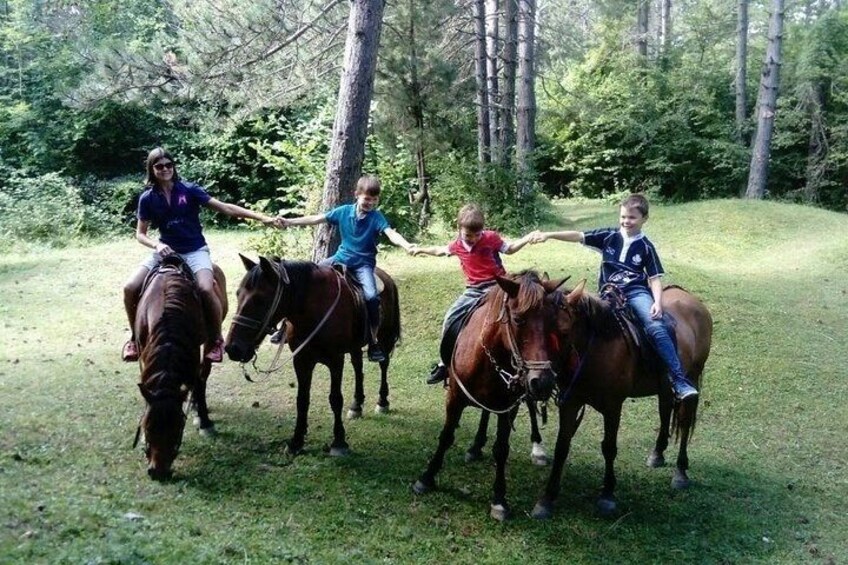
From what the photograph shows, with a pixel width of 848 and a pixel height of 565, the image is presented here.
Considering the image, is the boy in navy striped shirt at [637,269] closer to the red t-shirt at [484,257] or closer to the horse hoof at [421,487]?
the red t-shirt at [484,257]

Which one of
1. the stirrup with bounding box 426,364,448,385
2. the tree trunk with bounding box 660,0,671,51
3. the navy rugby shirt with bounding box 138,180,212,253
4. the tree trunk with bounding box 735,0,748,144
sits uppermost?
the tree trunk with bounding box 660,0,671,51

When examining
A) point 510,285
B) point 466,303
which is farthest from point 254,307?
point 510,285

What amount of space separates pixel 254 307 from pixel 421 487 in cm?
190

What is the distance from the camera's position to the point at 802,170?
25.7m

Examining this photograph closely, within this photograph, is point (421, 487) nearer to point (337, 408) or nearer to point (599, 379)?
point (337, 408)

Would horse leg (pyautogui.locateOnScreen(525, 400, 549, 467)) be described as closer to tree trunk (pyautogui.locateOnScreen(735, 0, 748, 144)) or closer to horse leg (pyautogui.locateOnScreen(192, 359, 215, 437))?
horse leg (pyautogui.locateOnScreen(192, 359, 215, 437))

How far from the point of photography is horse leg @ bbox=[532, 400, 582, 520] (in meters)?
4.76

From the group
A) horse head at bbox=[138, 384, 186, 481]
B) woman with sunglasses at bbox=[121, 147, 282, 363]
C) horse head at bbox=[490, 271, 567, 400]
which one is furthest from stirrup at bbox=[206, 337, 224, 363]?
horse head at bbox=[490, 271, 567, 400]

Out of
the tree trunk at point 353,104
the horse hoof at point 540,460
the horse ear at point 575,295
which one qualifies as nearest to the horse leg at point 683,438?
the horse hoof at point 540,460

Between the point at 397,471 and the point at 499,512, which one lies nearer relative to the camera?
the point at 499,512

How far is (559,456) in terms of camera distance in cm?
479

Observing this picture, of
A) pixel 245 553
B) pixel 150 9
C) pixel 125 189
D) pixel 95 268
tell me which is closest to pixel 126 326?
pixel 95 268

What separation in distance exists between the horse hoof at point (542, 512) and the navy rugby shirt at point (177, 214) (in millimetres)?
3650

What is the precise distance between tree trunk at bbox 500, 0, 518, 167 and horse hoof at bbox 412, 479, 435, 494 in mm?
14081
